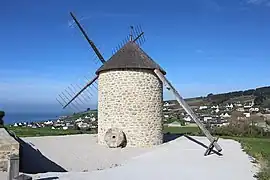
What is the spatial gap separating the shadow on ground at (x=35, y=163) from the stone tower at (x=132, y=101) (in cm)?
380

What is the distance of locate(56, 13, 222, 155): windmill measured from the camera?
51.0ft

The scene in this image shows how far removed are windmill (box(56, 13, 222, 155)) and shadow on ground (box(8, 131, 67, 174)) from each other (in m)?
3.51

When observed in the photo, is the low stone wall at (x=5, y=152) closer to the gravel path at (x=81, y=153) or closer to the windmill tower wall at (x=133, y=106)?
the gravel path at (x=81, y=153)

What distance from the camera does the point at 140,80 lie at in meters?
15.8

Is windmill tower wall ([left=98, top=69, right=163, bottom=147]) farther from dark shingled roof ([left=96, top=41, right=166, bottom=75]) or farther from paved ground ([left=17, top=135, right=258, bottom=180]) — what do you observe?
paved ground ([left=17, top=135, right=258, bottom=180])

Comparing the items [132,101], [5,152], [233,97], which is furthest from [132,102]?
[233,97]

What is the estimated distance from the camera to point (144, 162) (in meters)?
11.4

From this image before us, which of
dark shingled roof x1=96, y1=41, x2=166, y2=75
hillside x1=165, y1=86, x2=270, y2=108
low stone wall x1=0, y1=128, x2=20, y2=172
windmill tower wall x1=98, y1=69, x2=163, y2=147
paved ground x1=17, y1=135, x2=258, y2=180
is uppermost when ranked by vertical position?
hillside x1=165, y1=86, x2=270, y2=108

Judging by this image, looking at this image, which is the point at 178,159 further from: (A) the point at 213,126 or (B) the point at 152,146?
(A) the point at 213,126

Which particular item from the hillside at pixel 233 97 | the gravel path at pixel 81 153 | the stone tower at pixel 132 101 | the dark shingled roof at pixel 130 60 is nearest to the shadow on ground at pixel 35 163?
the gravel path at pixel 81 153

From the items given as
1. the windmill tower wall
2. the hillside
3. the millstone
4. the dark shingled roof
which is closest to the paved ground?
the millstone

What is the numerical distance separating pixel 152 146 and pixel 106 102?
295 centimetres

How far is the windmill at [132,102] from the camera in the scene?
15.5m

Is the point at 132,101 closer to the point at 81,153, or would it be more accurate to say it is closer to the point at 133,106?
the point at 133,106
